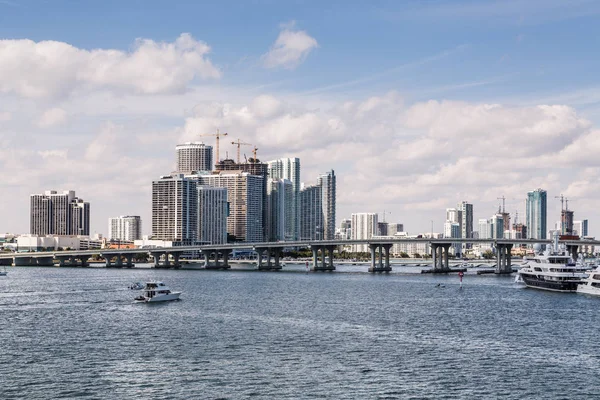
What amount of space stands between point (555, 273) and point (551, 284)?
2434 millimetres

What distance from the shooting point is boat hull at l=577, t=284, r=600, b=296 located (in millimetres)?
146125

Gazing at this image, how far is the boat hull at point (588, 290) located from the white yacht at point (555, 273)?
452 cm

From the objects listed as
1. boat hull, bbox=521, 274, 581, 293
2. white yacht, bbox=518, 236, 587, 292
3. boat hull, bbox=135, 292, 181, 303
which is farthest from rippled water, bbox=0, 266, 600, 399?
white yacht, bbox=518, 236, 587, 292

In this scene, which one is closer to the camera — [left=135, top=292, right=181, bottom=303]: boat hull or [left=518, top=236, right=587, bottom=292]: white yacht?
[left=135, top=292, right=181, bottom=303]: boat hull

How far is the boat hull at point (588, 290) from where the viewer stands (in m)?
146

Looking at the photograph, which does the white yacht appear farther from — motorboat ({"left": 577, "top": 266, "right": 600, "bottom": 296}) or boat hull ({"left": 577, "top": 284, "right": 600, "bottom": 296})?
motorboat ({"left": 577, "top": 266, "right": 600, "bottom": 296})

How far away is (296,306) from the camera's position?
123 m

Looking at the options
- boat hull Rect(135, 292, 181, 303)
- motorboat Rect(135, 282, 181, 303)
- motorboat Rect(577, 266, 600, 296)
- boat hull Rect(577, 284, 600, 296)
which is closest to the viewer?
boat hull Rect(135, 292, 181, 303)

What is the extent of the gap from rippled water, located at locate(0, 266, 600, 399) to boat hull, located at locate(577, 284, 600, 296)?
459 inches

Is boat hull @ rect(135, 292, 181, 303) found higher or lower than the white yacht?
lower

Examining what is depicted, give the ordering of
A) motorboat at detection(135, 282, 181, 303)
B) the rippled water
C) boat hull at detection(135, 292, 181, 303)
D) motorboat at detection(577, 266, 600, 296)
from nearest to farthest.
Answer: the rippled water → boat hull at detection(135, 292, 181, 303) → motorboat at detection(135, 282, 181, 303) → motorboat at detection(577, 266, 600, 296)

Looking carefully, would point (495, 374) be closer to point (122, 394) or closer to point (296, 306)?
point (122, 394)

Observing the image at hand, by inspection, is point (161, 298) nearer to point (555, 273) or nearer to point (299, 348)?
point (299, 348)

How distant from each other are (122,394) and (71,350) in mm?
21324
